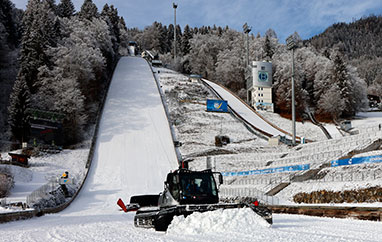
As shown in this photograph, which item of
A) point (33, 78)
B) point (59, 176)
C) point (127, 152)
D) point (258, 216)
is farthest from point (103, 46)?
point (258, 216)

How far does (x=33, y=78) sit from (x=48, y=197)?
32825mm

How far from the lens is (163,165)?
1307 inches

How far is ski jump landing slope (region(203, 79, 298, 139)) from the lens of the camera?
49.5 meters

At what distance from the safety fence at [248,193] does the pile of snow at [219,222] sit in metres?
11.0

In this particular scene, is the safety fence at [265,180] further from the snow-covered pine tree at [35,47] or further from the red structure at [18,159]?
the snow-covered pine tree at [35,47]

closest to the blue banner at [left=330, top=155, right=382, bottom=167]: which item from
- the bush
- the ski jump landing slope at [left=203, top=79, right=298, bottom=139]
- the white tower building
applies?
the bush

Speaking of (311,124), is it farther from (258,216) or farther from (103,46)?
(258,216)

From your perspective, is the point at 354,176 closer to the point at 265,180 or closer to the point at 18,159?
the point at 265,180

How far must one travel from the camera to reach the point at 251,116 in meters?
57.1

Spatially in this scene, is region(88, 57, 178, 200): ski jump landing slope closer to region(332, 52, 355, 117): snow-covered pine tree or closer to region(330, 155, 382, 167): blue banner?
region(330, 155, 382, 167): blue banner

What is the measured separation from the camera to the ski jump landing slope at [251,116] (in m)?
49.5

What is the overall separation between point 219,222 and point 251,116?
163 ft

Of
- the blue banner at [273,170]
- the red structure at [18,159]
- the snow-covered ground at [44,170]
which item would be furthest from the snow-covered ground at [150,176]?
the blue banner at [273,170]

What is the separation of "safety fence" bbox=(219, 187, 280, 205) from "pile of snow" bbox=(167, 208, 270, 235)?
10990mm
